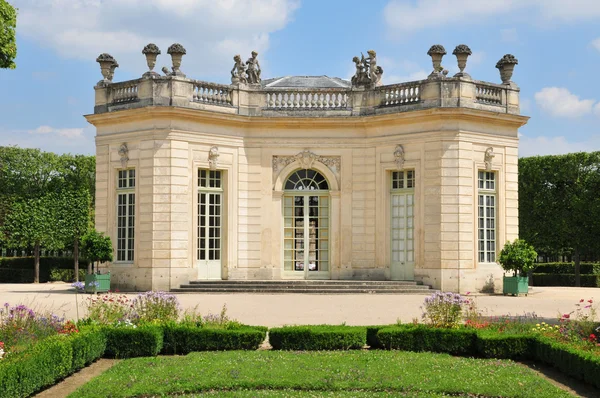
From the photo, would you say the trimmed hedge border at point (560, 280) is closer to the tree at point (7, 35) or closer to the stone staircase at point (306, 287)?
the stone staircase at point (306, 287)

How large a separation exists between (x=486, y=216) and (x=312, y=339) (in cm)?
1213

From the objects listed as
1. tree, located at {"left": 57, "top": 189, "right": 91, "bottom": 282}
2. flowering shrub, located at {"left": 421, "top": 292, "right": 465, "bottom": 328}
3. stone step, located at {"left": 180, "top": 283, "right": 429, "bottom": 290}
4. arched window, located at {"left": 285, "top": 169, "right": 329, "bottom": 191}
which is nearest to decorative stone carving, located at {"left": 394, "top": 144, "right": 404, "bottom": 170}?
arched window, located at {"left": 285, "top": 169, "right": 329, "bottom": 191}

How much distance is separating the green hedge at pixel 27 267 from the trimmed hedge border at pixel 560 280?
18570mm

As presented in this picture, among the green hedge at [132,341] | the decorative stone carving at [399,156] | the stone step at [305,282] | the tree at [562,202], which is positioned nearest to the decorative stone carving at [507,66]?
the decorative stone carving at [399,156]

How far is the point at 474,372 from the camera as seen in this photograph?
31.5 feet

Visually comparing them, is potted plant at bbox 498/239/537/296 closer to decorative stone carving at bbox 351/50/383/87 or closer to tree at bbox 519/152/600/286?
decorative stone carving at bbox 351/50/383/87

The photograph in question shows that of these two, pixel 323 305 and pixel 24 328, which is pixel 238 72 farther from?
pixel 24 328

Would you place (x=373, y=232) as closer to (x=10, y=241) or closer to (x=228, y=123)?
(x=228, y=123)

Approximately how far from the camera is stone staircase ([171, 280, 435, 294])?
2088cm

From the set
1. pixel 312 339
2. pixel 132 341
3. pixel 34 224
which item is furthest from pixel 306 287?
pixel 34 224

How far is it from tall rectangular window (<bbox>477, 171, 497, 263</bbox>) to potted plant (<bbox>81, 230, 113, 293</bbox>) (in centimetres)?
1004

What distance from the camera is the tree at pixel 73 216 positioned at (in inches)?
1272

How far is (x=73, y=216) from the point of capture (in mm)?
32406

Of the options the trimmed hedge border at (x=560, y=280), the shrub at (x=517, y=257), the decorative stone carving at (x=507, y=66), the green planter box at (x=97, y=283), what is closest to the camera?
the shrub at (x=517, y=257)
